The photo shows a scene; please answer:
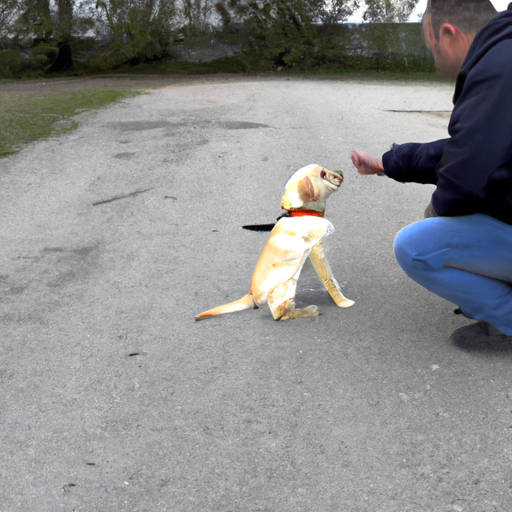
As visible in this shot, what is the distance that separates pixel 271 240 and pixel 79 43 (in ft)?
66.5

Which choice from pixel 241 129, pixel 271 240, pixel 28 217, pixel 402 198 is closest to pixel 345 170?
pixel 402 198

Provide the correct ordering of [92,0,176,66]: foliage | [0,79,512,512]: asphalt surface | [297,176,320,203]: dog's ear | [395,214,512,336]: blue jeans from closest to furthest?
[0,79,512,512]: asphalt surface < [395,214,512,336]: blue jeans < [297,176,320,203]: dog's ear < [92,0,176,66]: foliage

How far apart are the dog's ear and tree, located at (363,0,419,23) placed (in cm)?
1899

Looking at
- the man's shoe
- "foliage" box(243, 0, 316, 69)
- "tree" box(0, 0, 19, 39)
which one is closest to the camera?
the man's shoe

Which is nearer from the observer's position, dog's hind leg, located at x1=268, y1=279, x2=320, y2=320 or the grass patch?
dog's hind leg, located at x1=268, y1=279, x2=320, y2=320

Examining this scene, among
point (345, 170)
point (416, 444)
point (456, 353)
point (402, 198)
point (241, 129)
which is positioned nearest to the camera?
point (416, 444)

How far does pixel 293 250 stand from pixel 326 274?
318 mm

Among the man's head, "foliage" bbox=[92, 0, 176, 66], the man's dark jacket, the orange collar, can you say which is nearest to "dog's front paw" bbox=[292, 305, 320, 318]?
the orange collar

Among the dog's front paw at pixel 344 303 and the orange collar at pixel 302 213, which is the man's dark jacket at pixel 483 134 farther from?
the dog's front paw at pixel 344 303

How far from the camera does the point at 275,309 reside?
154 inches

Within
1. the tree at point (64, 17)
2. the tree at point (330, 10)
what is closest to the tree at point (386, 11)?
A: the tree at point (330, 10)

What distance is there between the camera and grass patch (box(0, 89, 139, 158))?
9.62 m

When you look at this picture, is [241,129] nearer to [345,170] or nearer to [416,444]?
[345,170]

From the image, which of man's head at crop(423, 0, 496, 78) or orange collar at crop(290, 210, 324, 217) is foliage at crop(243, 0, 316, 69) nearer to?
orange collar at crop(290, 210, 324, 217)
